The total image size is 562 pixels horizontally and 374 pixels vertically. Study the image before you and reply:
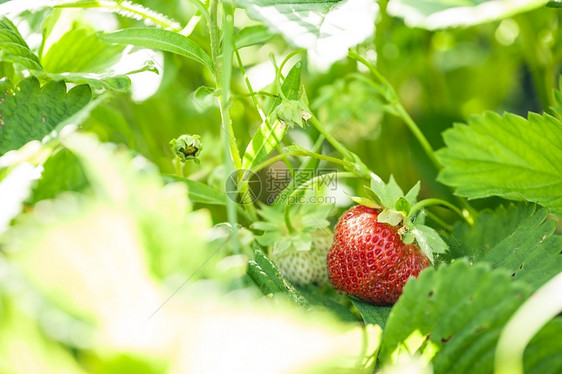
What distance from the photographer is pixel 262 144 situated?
589 millimetres

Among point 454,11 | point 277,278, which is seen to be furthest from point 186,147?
point 454,11

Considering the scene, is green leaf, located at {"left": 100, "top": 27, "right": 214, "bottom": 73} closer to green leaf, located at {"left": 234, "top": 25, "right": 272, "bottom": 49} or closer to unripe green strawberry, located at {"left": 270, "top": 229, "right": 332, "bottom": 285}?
green leaf, located at {"left": 234, "top": 25, "right": 272, "bottom": 49}

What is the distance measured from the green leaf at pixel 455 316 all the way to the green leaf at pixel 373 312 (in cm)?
8

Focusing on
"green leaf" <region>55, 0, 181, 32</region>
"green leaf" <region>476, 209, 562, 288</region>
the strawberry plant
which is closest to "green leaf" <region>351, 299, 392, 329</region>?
the strawberry plant

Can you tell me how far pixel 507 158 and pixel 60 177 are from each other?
1.45ft

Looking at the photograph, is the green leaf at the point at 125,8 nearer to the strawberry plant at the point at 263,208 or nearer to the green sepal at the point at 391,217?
the strawberry plant at the point at 263,208

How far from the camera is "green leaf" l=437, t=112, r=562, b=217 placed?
1.97 feet

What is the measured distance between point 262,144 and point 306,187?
63mm

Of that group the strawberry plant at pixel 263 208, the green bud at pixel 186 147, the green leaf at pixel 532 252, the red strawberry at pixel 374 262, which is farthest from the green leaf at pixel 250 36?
the green leaf at pixel 532 252

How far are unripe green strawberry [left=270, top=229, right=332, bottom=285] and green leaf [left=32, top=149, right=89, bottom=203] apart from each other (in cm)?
22

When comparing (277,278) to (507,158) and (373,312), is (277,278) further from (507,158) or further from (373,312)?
(507,158)

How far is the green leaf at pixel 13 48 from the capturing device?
56 cm

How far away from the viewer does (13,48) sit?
57 cm

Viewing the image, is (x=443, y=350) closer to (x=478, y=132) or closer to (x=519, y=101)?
(x=478, y=132)
